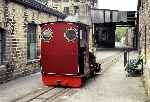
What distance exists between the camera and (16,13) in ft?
65.2

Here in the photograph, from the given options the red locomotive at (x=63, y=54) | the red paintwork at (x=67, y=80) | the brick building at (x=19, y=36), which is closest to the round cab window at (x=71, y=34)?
the red locomotive at (x=63, y=54)

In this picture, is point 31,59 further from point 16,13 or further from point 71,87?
point 71,87

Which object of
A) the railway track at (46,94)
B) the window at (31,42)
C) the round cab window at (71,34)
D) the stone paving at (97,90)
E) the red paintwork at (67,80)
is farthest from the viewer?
the window at (31,42)

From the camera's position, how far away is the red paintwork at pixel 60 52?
16266 mm

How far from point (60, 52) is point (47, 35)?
98cm

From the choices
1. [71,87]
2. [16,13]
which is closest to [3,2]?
[16,13]

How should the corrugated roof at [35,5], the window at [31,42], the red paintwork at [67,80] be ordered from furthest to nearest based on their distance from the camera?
the window at [31,42]
the corrugated roof at [35,5]
the red paintwork at [67,80]

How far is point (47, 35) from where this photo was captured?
16641 millimetres

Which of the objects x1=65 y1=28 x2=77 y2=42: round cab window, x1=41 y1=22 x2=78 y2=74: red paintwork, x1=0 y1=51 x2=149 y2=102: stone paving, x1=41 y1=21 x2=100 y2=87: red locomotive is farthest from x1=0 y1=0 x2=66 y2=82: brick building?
x1=65 y1=28 x2=77 y2=42: round cab window

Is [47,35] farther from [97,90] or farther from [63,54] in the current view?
[97,90]

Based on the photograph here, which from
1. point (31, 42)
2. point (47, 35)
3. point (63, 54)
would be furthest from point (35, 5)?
point (63, 54)

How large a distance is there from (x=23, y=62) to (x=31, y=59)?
2122 mm

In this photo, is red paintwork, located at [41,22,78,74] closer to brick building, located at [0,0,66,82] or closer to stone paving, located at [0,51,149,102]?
stone paving, located at [0,51,149,102]

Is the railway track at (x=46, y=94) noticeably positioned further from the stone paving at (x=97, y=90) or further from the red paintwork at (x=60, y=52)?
the red paintwork at (x=60, y=52)
